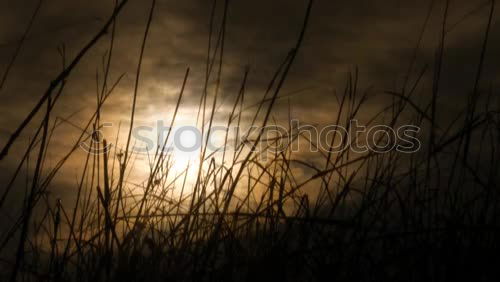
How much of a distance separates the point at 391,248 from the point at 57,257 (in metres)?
0.94

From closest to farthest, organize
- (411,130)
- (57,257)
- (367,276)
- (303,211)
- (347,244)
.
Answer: (347,244)
(367,276)
(57,257)
(303,211)
(411,130)

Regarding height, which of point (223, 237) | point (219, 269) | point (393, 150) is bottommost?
point (219, 269)

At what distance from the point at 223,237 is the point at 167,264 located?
18cm

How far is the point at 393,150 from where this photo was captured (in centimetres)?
177

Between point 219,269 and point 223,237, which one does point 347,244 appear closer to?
point 219,269

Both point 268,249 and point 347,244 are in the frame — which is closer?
point 347,244

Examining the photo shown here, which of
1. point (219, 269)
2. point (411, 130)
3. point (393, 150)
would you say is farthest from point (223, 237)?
point (411, 130)

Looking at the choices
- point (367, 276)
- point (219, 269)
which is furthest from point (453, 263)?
point (219, 269)

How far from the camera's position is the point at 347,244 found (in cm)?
128

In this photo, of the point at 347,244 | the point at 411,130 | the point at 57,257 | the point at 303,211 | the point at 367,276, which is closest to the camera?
the point at 347,244

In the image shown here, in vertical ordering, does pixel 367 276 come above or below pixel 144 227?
below

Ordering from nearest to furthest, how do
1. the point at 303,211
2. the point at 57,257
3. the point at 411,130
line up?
1. the point at 57,257
2. the point at 303,211
3. the point at 411,130

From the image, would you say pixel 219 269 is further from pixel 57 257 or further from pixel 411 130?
pixel 411 130

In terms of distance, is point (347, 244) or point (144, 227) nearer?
point (347, 244)
